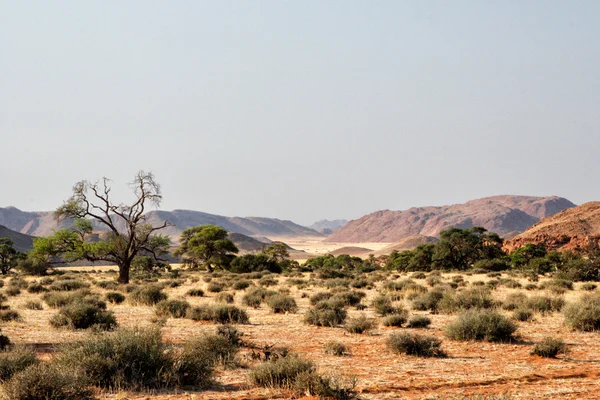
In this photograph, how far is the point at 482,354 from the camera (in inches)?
490

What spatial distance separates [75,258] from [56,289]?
614cm

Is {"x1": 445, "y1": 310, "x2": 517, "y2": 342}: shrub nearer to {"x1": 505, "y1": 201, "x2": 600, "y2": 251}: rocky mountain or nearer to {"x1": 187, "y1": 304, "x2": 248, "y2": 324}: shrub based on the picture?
{"x1": 187, "y1": 304, "x2": 248, "y2": 324}: shrub

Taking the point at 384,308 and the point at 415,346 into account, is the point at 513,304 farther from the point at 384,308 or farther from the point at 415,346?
the point at 415,346

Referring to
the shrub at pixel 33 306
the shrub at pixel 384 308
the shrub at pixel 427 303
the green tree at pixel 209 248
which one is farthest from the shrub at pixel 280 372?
the green tree at pixel 209 248

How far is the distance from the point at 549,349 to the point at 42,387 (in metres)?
9.80

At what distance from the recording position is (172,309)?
19.0m

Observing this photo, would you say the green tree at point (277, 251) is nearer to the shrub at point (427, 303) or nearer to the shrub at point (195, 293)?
the shrub at point (195, 293)

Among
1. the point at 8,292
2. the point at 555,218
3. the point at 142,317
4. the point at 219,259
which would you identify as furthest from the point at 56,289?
the point at 555,218

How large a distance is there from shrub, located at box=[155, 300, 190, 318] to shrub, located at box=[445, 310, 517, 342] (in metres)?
8.81

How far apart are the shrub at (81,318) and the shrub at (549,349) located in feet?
34.6

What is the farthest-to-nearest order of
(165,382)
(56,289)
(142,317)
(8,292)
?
(56,289) → (8,292) → (142,317) → (165,382)

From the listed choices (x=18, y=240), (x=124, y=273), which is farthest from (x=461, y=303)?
(x=18, y=240)

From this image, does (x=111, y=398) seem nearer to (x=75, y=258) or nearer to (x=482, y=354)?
(x=482, y=354)

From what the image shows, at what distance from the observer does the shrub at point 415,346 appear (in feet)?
40.3
